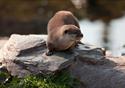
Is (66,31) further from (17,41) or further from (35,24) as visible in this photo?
(35,24)

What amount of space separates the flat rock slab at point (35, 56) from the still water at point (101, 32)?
831cm

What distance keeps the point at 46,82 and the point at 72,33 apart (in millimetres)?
974

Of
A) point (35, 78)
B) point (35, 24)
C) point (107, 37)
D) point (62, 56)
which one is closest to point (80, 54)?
point (62, 56)

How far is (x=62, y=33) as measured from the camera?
9211mm

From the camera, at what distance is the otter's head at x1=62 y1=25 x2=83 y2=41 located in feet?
29.2

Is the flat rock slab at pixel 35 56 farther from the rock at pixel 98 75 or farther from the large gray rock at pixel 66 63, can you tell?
the rock at pixel 98 75

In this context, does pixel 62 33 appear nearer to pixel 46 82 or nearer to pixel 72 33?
pixel 72 33

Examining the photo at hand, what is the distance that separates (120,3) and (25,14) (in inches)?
246

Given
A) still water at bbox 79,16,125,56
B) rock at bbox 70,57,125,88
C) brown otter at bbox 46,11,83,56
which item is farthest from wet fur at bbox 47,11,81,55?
still water at bbox 79,16,125,56

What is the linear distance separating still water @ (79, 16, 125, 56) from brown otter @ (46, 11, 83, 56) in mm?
8175

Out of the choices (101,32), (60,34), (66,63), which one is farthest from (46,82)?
(101,32)

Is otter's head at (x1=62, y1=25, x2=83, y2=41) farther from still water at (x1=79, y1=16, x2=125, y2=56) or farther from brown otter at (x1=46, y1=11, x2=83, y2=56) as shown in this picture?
still water at (x1=79, y1=16, x2=125, y2=56)

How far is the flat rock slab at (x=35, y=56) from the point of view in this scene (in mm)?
9109

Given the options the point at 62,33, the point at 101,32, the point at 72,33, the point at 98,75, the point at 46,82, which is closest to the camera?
the point at 72,33
